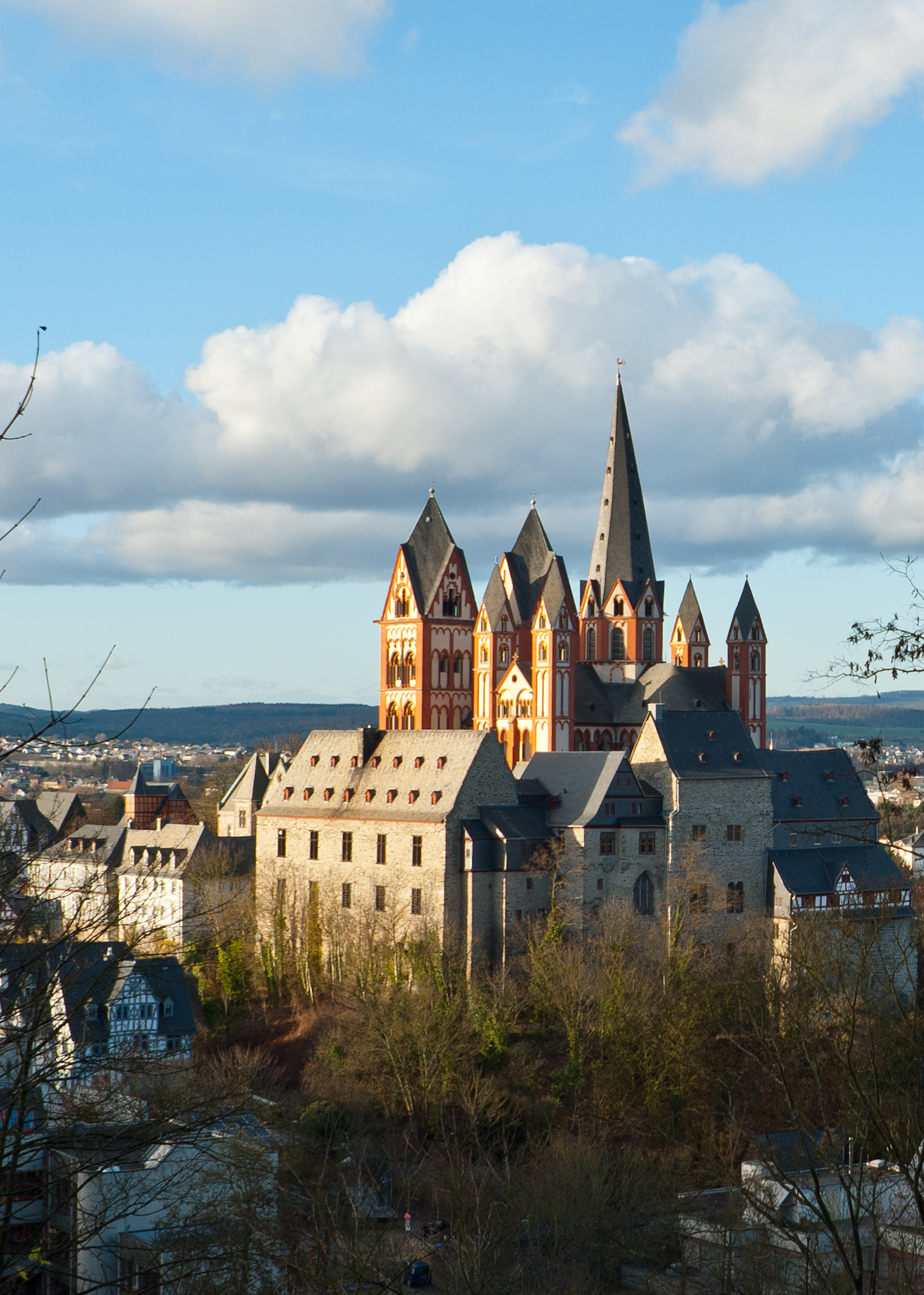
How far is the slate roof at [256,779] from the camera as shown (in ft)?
249

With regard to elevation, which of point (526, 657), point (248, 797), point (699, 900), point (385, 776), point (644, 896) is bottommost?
point (699, 900)

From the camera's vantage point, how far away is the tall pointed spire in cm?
8762

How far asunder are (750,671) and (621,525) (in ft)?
38.8

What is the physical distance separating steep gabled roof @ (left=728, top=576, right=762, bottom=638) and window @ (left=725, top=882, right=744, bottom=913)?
27.7 m

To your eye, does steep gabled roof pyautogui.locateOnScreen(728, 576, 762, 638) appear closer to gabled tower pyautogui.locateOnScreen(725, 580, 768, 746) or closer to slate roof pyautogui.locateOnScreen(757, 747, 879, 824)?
gabled tower pyautogui.locateOnScreen(725, 580, 768, 746)

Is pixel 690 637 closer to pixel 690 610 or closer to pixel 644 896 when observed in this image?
pixel 690 610

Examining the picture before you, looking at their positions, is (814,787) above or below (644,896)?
above

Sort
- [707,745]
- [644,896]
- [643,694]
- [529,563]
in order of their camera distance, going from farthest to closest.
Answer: [529,563] → [643,694] → [707,745] → [644,896]

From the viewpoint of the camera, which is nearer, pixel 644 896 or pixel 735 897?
pixel 644 896

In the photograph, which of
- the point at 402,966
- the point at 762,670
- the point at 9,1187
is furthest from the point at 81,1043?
the point at 762,670

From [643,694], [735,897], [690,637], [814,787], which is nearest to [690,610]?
[690,637]

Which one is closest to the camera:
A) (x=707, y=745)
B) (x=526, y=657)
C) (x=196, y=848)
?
(x=707, y=745)

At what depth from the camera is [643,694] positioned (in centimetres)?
8006

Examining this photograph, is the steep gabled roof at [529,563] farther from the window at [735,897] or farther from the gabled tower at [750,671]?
the window at [735,897]
